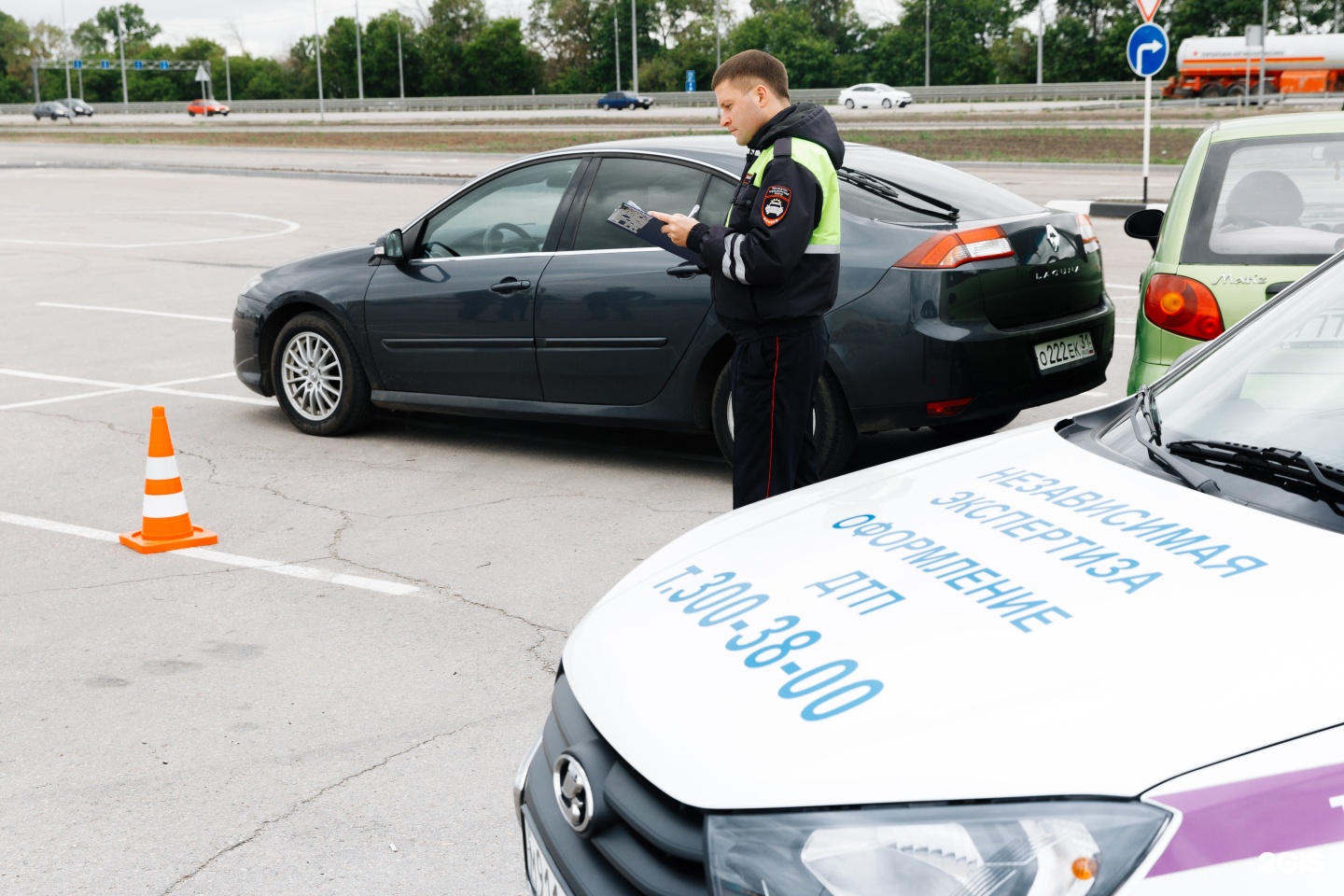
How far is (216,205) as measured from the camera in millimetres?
24484

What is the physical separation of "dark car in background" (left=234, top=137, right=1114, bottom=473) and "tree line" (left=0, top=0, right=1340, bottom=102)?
75563mm

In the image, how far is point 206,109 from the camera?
84.3m

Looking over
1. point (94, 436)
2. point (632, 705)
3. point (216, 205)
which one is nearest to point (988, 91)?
point (216, 205)

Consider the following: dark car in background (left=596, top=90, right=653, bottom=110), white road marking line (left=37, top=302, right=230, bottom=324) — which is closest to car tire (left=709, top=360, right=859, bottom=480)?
white road marking line (left=37, top=302, right=230, bottom=324)

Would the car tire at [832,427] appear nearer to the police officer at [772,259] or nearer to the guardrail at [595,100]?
the police officer at [772,259]

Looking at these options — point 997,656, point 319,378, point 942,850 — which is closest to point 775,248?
point 997,656

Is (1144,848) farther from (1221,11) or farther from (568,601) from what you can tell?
(1221,11)

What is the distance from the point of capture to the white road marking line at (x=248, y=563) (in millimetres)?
5336

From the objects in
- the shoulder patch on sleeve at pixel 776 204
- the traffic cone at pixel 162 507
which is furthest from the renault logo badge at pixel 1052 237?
the traffic cone at pixel 162 507

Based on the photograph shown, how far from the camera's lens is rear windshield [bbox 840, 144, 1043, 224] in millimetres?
6223

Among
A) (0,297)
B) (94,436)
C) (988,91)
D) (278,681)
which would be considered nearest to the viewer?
(278,681)

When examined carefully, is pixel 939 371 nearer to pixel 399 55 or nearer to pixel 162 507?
pixel 162 507

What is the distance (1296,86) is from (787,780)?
63.9 meters

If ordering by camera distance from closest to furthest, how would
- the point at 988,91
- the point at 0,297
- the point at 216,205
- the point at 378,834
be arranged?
the point at 378,834, the point at 0,297, the point at 216,205, the point at 988,91
